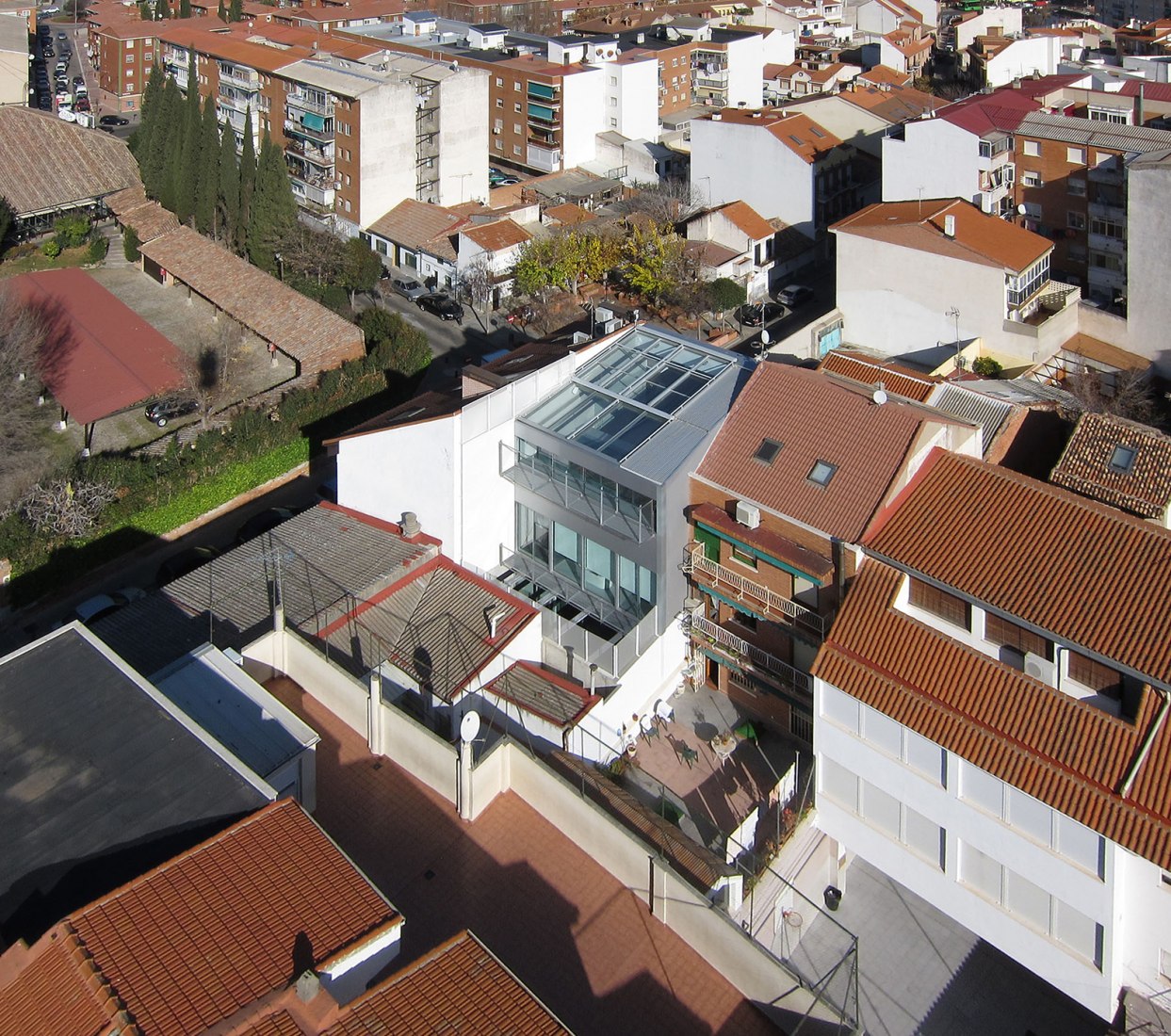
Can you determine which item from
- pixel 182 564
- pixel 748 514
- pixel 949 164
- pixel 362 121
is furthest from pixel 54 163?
pixel 748 514

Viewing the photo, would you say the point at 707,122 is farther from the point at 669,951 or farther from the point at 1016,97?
the point at 669,951

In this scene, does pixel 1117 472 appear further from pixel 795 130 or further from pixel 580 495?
pixel 795 130

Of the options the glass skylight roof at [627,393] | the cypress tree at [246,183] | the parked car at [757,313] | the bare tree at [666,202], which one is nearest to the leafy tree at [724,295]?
the parked car at [757,313]

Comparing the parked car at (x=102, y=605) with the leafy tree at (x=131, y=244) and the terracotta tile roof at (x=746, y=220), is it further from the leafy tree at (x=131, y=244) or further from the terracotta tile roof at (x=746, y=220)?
the terracotta tile roof at (x=746, y=220)

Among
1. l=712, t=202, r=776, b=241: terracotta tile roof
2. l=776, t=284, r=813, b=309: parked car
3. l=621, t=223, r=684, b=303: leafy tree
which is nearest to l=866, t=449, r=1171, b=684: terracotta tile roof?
l=621, t=223, r=684, b=303: leafy tree

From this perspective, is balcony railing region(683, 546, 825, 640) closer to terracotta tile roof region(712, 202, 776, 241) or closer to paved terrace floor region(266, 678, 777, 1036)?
paved terrace floor region(266, 678, 777, 1036)

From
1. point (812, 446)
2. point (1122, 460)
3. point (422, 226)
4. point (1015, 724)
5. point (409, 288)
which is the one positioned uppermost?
point (812, 446)
